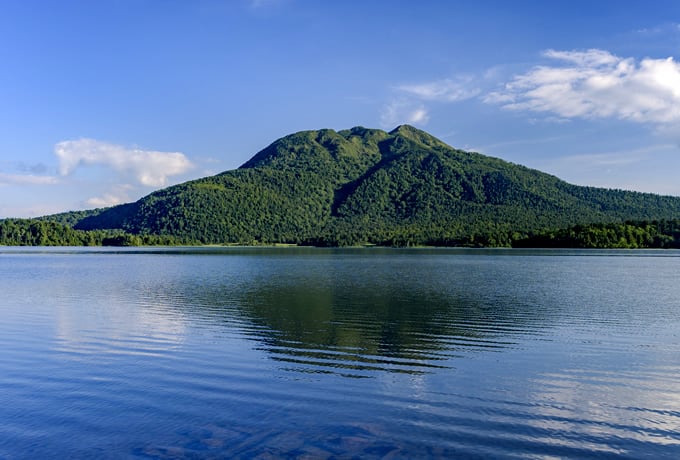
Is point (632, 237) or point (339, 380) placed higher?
point (632, 237)

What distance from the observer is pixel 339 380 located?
19.6 meters

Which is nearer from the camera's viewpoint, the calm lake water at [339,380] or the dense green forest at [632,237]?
the calm lake water at [339,380]

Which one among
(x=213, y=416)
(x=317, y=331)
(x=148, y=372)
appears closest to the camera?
(x=213, y=416)

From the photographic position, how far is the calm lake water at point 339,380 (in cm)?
1394

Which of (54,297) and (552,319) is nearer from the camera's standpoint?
(552,319)

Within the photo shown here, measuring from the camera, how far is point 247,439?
14.0m

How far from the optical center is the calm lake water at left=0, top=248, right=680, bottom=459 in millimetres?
13938

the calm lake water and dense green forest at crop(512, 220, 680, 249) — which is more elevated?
dense green forest at crop(512, 220, 680, 249)

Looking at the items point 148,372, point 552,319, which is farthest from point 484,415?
point 552,319

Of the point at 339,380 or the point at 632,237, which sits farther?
the point at 632,237

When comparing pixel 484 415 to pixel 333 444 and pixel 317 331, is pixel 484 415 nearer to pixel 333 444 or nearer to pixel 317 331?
pixel 333 444

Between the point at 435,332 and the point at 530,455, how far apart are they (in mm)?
17039

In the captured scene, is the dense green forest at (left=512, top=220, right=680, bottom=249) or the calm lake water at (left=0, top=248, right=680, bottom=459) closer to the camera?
the calm lake water at (left=0, top=248, right=680, bottom=459)

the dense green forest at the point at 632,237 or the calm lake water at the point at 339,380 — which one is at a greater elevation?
the dense green forest at the point at 632,237
